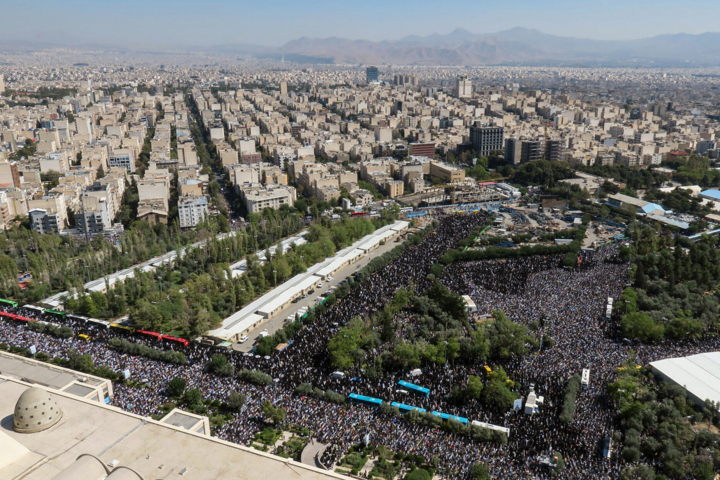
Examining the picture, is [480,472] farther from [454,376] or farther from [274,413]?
[274,413]

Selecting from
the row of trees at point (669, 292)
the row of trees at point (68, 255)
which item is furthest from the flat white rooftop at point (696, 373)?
the row of trees at point (68, 255)

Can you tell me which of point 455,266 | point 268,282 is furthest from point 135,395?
point 455,266

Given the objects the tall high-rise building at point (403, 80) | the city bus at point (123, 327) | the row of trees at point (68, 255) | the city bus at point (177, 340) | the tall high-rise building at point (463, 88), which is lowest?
the city bus at point (177, 340)

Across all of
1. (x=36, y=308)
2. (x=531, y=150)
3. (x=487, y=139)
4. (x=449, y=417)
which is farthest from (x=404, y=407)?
(x=487, y=139)

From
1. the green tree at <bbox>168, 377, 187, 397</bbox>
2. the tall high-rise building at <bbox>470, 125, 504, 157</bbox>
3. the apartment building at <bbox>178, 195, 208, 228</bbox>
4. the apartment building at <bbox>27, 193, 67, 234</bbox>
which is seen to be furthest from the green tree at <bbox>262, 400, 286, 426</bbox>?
the tall high-rise building at <bbox>470, 125, 504, 157</bbox>

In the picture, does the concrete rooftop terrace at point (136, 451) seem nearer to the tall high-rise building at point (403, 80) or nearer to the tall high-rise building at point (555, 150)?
the tall high-rise building at point (555, 150)

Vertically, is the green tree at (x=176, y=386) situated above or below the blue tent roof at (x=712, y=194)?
below
